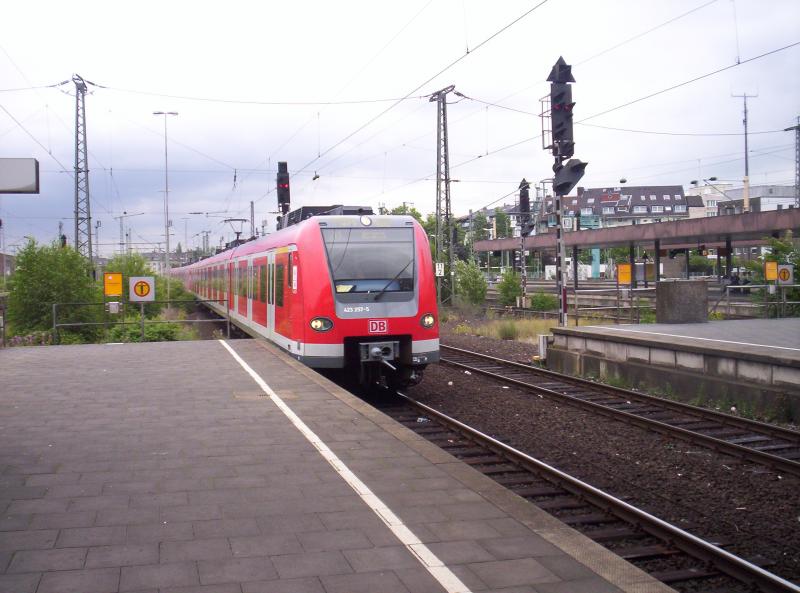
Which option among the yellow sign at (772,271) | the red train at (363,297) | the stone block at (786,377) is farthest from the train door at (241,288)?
the yellow sign at (772,271)

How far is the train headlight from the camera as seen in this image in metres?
11.7

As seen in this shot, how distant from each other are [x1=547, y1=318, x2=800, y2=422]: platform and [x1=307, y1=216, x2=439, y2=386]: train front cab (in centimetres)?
387

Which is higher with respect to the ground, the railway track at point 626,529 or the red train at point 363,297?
the red train at point 363,297

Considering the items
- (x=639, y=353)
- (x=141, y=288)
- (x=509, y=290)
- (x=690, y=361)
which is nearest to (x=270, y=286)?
(x=141, y=288)

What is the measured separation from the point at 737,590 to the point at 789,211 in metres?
27.5

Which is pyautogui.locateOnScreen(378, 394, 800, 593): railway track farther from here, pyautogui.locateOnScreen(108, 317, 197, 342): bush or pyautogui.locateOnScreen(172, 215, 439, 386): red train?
pyautogui.locateOnScreen(108, 317, 197, 342): bush

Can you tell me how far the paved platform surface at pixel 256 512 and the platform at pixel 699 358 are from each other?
5.55 m

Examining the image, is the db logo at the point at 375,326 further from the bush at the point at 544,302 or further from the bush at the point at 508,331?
the bush at the point at 544,302

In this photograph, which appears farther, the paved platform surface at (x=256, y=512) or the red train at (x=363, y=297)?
the red train at (x=363, y=297)

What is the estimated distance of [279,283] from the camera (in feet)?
46.1

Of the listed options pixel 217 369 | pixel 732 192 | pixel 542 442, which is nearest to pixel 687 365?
pixel 542 442

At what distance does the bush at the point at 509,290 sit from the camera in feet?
113

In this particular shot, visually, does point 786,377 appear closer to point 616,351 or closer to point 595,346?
point 616,351

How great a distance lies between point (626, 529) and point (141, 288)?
15860 mm
